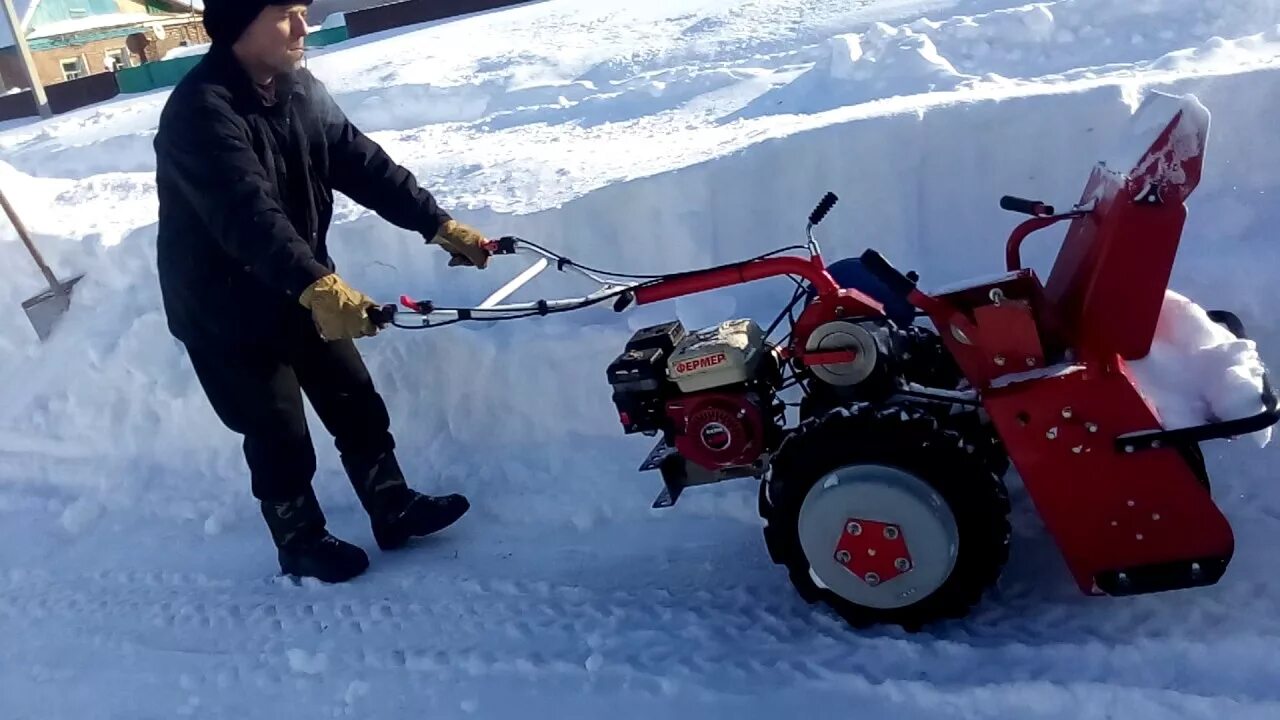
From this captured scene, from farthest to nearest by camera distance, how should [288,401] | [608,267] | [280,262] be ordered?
1. [608,267]
2. [288,401]
3. [280,262]

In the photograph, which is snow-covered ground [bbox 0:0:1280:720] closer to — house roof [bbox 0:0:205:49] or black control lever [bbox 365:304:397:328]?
black control lever [bbox 365:304:397:328]

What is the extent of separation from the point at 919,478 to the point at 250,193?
6.97 feet

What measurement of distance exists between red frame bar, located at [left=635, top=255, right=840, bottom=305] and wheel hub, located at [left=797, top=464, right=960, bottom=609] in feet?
1.79

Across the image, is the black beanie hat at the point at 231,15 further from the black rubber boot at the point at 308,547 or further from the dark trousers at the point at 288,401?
the black rubber boot at the point at 308,547

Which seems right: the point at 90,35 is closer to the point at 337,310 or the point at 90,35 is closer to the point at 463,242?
the point at 463,242

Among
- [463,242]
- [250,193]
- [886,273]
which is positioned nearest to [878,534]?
[886,273]

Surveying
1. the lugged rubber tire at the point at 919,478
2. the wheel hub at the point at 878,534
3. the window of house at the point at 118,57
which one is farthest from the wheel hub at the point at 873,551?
the window of house at the point at 118,57

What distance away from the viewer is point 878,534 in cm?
263

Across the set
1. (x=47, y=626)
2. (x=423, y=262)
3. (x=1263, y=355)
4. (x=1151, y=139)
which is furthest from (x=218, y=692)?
(x=1263, y=355)

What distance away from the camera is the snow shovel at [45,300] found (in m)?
5.45

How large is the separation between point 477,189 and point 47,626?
3077 millimetres

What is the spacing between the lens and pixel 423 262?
513cm

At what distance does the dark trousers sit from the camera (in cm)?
350

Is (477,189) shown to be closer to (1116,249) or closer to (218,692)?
(218,692)
